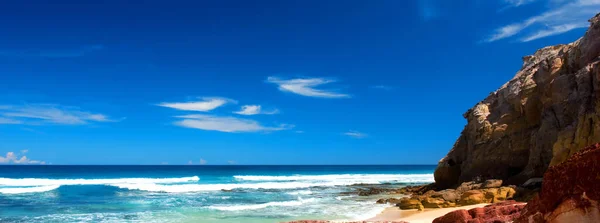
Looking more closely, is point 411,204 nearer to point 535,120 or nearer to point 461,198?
point 461,198

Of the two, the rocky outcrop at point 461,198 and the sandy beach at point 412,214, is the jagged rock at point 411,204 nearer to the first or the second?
the rocky outcrop at point 461,198

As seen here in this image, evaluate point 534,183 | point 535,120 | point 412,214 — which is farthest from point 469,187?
point 535,120

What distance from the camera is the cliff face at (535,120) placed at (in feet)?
55.6

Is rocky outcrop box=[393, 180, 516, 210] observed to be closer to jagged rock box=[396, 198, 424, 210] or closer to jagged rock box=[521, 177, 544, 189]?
jagged rock box=[396, 198, 424, 210]

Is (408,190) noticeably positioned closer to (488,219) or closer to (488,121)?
(488,121)

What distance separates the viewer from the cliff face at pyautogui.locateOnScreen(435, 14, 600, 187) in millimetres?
16938

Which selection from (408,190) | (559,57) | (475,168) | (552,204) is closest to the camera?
(552,204)

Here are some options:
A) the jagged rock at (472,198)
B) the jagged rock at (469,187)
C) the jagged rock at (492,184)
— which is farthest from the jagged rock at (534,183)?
the jagged rock at (469,187)

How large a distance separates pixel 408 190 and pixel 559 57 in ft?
42.7

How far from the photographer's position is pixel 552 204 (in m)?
4.29

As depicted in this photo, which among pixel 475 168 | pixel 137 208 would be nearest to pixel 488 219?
pixel 475 168

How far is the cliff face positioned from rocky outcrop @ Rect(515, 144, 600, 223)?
13.2 metres

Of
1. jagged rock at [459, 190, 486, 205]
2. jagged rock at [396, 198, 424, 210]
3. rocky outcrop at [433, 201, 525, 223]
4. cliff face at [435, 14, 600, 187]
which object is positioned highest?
cliff face at [435, 14, 600, 187]

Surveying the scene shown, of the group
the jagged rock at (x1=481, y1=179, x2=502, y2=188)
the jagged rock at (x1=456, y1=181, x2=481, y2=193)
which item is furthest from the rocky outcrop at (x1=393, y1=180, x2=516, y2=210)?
the jagged rock at (x1=456, y1=181, x2=481, y2=193)
